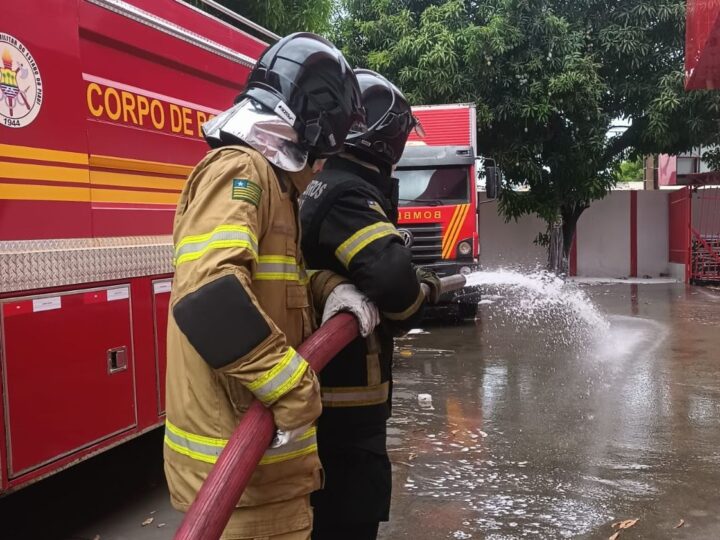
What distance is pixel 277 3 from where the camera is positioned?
33.3 ft

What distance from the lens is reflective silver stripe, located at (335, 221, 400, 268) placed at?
2.06 metres

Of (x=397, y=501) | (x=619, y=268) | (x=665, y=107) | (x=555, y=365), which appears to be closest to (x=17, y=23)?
(x=397, y=501)

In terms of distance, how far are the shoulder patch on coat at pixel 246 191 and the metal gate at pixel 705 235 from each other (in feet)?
56.0

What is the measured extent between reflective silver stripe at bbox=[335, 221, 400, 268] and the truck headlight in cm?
788

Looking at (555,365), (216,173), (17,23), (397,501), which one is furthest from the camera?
(555,365)

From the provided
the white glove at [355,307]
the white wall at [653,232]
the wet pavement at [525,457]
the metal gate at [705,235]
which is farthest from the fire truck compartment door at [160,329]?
the white wall at [653,232]

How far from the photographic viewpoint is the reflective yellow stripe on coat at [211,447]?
→ 1.69m

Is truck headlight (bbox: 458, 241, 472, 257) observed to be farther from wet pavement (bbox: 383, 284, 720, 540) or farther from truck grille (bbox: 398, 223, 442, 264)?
wet pavement (bbox: 383, 284, 720, 540)

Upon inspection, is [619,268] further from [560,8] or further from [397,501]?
[397,501]

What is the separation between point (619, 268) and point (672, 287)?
3579 millimetres

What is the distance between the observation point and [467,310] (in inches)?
428

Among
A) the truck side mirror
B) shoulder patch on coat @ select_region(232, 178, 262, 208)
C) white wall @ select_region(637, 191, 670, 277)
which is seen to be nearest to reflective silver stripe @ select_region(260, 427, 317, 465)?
shoulder patch on coat @ select_region(232, 178, 262, 208)

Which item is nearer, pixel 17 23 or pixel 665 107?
pixel 17 23

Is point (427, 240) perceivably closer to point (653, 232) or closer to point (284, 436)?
point (284, 436)
